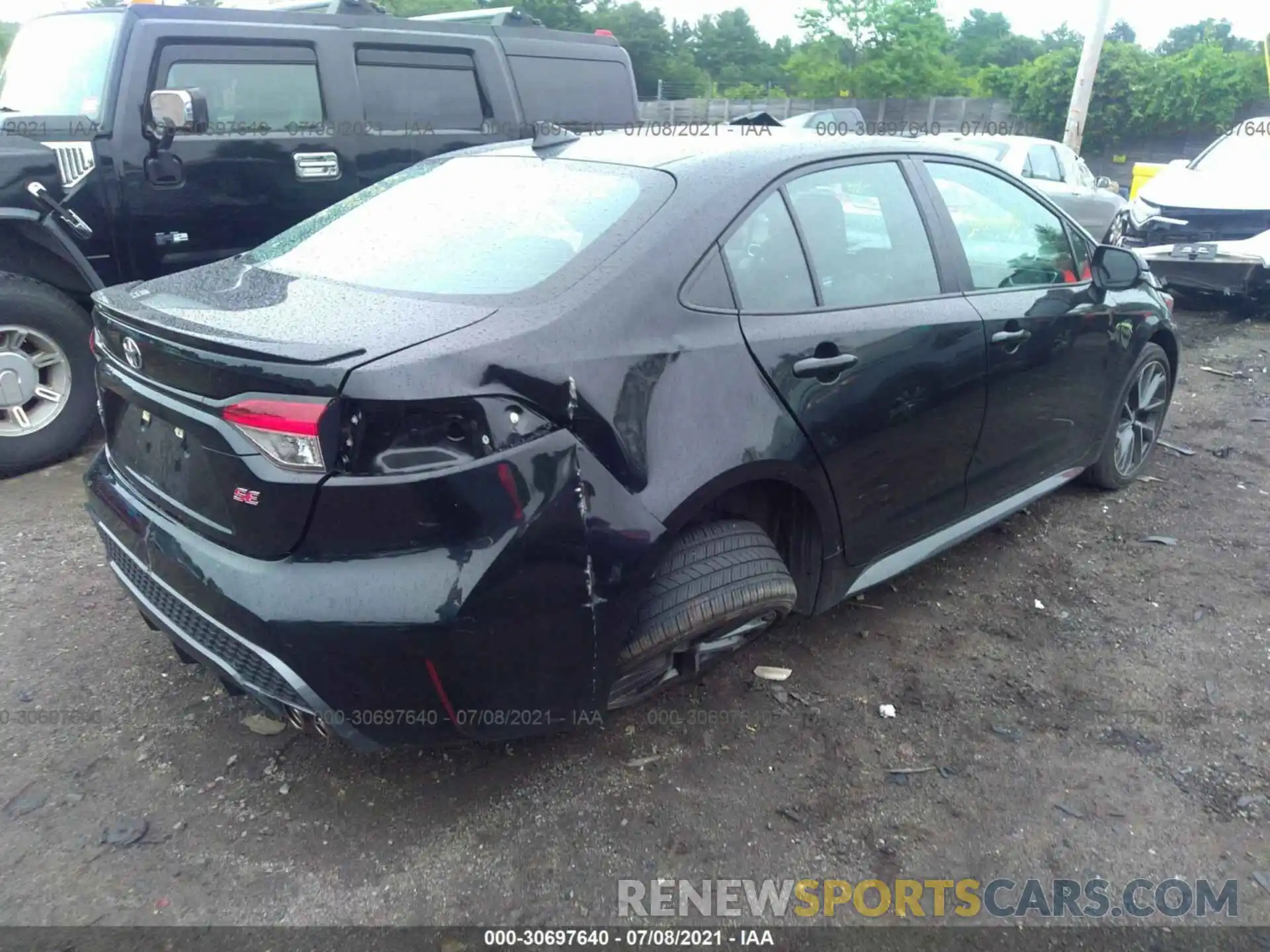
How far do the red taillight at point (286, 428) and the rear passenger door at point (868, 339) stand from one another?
3.88 feet

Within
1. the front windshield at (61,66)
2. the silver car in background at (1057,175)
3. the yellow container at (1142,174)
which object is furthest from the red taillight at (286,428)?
the yellow container at (1142,174)

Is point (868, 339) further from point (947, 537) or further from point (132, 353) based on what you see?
point (132, 353)

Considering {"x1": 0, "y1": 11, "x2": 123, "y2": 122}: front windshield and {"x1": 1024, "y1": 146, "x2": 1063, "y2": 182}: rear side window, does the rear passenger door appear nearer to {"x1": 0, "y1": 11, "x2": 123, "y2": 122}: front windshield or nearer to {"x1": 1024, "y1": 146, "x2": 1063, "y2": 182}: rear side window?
{"x1": 0, "y1": 11, "x2": 123, "y2": 122}: front windshield

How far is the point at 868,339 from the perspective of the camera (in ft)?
9.69

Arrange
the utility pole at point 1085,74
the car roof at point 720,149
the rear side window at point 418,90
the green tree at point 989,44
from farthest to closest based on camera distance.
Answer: the green tree at point 989,44, the utility pole at point 1085,74, the rear side window at point 418,90, the car roof at point 720,149

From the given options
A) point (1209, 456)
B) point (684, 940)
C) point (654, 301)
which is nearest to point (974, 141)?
point (1209, 456)

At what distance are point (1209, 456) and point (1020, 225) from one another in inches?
95.8

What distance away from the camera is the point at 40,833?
2473 millimetres

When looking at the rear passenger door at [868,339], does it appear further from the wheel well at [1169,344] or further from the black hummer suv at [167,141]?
the black hummer suv at [167,141]

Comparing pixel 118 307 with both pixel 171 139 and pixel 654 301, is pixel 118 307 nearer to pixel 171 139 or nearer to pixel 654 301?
pixel 654 301

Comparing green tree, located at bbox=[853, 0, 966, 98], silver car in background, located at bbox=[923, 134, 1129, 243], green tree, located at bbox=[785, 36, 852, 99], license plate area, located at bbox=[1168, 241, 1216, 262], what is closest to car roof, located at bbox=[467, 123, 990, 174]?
license plate area, located at bbox=[1168, 241, 1216, 262]

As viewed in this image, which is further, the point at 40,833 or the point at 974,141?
the point at 974,141

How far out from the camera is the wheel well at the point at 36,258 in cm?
475
